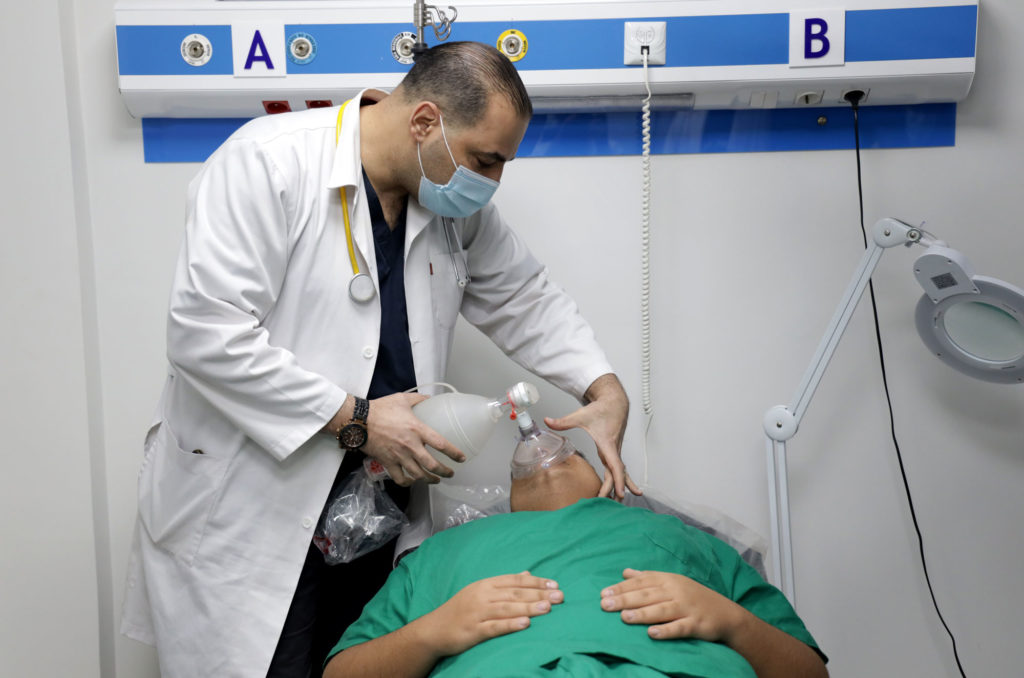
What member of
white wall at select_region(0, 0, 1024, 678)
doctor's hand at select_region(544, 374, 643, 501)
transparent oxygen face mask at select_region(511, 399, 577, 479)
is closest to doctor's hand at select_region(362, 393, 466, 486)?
transparent oxygen face mask at select_region(511, 399, 577, 479)

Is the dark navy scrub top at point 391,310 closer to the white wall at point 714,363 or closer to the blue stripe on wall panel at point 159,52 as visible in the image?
the white wall at point 714,363

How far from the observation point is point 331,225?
1573 millimetres

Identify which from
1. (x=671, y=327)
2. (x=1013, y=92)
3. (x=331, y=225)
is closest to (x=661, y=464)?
(x=671, y=327)

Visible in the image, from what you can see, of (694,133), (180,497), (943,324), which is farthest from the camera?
(694,133)

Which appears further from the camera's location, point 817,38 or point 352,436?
point 817,38

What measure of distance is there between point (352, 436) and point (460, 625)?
1.31 feet

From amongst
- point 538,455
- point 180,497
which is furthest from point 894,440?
point 180,497

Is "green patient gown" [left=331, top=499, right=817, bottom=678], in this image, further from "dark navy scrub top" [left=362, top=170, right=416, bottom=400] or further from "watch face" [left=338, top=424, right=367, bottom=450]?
"dark navy scrub top" [left=362, top=170, right=416, bottom=400]

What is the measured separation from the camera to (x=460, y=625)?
1217 mm

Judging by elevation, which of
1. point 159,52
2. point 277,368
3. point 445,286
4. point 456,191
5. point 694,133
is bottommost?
point 277,368

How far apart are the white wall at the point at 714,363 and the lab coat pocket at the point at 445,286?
0.40 meters

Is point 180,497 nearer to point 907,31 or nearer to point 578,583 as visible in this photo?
point 578,583

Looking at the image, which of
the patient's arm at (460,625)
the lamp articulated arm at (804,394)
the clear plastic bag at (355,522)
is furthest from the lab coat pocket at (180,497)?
the lamp articulated arm at (804,394)

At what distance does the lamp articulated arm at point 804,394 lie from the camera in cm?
176
